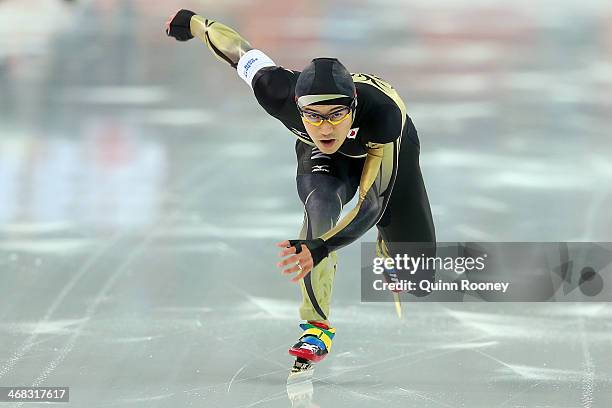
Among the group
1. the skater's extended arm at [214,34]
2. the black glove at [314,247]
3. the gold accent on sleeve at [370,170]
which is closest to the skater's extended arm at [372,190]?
the gold accent on sleeve at [370,170]

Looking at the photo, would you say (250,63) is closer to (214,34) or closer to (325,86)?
(214,34)

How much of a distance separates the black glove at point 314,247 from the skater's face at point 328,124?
42 centimetres

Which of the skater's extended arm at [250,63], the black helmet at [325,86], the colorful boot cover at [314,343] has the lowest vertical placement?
the colorful boot cover at [314,343]

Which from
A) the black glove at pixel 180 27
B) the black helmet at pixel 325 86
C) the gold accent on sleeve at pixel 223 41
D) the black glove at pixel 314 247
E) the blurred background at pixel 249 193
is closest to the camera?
the black glove at pixel 314 247

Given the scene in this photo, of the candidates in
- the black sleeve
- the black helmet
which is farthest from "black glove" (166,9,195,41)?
the black helmet

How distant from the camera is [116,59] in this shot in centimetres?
898

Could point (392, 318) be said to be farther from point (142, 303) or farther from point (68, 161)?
point (68, 161)

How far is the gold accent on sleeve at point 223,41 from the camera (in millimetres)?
5281

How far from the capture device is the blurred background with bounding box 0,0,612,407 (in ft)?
16.5

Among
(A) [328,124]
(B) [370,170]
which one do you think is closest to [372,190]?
(B) [370,170]

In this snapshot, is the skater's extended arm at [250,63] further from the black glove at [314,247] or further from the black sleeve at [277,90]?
the black glove at [314,247]

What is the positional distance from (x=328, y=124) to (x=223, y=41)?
0.98 meters

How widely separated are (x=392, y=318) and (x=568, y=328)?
0.88 m

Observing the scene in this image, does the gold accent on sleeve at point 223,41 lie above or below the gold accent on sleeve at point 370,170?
above
